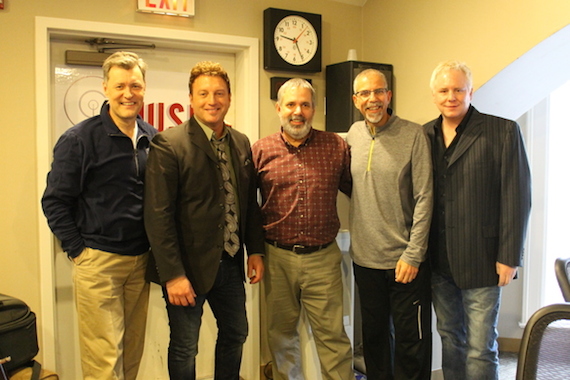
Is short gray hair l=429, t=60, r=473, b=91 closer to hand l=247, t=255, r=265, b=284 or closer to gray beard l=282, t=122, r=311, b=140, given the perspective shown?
Result: gray beard l=282, t=122, r=311, b=140

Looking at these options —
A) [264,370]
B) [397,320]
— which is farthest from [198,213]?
[264,370]

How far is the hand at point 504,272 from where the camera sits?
181cm

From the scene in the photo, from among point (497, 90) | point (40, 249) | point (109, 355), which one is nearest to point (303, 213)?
point (109, 355)

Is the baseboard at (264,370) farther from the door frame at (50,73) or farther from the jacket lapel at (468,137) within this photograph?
the jacket lapel at (468,137)

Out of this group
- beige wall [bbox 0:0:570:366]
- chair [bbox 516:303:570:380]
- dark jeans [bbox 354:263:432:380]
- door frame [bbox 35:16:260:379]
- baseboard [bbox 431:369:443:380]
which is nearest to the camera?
chair [bbox 516:303:570:380]

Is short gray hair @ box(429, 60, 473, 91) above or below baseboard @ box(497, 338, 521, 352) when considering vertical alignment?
above

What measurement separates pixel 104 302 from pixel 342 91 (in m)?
1.68

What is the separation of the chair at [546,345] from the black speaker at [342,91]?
180cm

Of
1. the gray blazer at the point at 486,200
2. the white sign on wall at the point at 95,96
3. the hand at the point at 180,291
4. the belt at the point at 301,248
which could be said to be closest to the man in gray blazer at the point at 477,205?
the gray blazer at the point at 486,200

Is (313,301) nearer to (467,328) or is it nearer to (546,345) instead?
(467,328)

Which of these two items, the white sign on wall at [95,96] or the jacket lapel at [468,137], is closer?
the jacket lapel at [468,137]

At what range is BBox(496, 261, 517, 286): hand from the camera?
181cm

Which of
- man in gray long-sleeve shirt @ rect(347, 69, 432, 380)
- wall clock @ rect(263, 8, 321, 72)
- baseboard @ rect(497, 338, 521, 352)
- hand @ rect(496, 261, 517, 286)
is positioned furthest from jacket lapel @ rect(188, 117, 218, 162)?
baseboard @ rect(497, 338, 521, 352)

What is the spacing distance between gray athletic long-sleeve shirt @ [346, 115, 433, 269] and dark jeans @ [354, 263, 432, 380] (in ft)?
0.29
